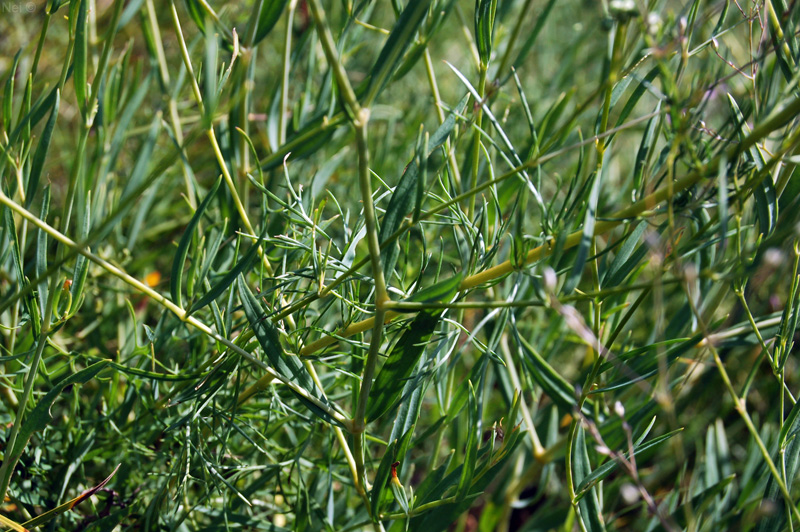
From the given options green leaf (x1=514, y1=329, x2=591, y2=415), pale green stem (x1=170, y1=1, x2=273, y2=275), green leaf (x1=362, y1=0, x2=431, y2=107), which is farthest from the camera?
green leaf (x1=514, y1=329, x2=591, y2=415)

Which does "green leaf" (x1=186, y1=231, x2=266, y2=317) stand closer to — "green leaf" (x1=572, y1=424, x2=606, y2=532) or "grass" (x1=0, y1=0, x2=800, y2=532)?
"grass" (x1=0, y1=0, x2=800, y2=532)

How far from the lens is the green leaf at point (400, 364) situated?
0.36m

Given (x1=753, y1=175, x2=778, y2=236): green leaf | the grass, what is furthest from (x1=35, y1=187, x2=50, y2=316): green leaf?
(x1=753, y1=175, x2=778, y2=236): green leaf

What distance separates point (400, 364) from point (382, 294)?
76 mm

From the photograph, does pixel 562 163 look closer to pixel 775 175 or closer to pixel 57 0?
pixel 775 175

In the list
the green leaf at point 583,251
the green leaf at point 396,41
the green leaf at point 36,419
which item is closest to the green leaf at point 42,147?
the green leaf at point 36,419

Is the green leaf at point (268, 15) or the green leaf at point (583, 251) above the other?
the green leaf at point (268, 15)

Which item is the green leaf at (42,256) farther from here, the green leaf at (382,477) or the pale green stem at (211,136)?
the green leaf at (382,477)

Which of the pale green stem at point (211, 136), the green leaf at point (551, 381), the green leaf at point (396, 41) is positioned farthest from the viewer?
the green leaf at point (551, 381)

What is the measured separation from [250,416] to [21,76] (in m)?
0.52

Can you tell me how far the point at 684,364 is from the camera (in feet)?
2.17

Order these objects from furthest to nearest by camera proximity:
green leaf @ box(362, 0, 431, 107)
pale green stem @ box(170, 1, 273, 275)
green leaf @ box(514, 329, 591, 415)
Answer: green leaf @ box(514, 329, 591, 415)
pale green stem @ box(170, 1, 273, 275)
green leaf @ box(362, 0, 431, 107)

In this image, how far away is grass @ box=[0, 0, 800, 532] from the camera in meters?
0.32

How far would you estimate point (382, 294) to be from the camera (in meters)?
0.31
